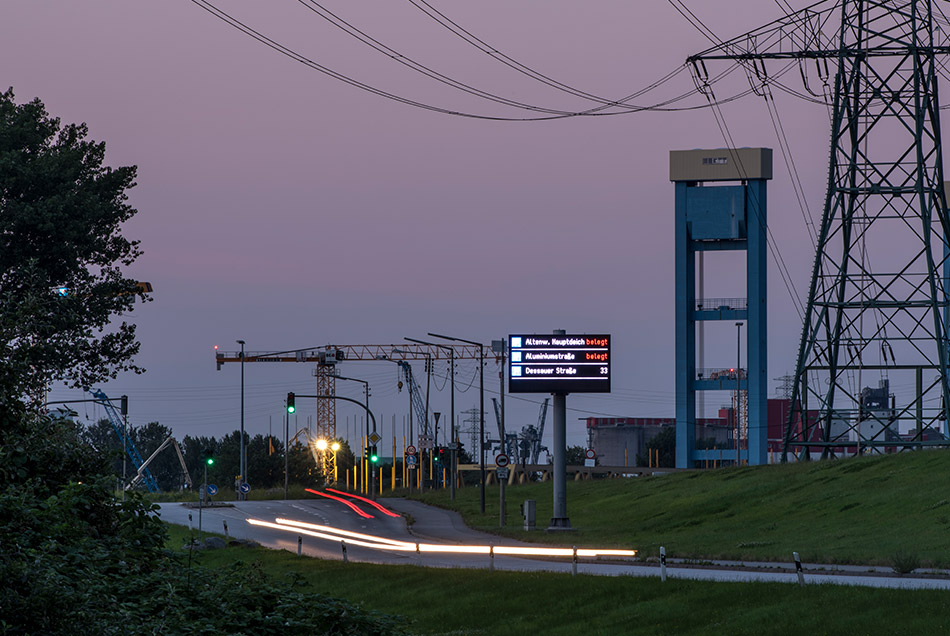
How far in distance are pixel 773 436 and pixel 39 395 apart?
506 ft

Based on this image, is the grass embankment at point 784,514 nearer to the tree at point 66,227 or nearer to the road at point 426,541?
the road at point 426,541

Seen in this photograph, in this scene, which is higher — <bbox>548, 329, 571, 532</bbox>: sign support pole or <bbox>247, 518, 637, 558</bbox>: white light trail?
<bbox>548, 329, 571, 532</bbox>: sign support pole

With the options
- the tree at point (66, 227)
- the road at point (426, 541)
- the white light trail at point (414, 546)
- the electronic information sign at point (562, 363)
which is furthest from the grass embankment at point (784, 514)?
the tree at point (66, 227)

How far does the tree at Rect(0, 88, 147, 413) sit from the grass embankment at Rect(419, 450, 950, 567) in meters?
19.1

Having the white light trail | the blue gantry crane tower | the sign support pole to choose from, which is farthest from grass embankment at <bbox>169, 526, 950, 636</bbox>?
the blue gantry crane tower

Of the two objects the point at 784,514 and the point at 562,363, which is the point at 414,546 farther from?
the point at 784,514

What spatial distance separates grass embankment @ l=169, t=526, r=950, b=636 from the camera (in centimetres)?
2182

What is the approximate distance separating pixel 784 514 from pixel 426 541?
603 inches

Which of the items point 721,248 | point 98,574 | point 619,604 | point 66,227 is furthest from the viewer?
point 721,248

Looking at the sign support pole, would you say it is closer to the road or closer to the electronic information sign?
the electronic information sign

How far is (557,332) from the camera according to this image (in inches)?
2057

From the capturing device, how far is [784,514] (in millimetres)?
50906

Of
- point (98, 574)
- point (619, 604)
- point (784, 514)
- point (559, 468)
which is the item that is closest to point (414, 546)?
point (559, 468)

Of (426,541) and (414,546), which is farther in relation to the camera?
(426,541)
